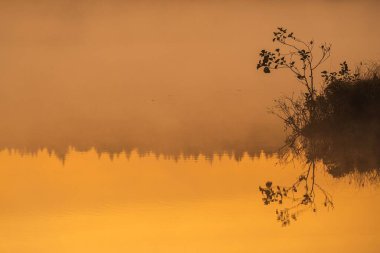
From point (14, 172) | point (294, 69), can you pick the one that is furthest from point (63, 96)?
point (294, 69)

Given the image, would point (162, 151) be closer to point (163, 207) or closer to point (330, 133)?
point (163, 207)

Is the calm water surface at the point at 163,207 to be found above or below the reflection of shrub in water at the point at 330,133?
below

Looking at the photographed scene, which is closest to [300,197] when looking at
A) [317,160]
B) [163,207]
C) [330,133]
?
[317,160]

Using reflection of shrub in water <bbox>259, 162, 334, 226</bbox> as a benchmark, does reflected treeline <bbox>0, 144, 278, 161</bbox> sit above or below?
above

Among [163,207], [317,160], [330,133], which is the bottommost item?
[163,207]

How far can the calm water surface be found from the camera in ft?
6.58

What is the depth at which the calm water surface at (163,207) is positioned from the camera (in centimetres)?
201

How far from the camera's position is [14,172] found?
2006mm

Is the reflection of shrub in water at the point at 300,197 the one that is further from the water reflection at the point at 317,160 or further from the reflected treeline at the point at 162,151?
the reflected treeline at the point at 162,151

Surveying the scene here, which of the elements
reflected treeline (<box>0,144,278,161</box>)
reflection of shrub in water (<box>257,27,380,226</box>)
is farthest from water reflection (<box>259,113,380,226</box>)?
reflected treeline (<box>0,144,278,161</box>)

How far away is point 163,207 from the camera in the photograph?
2.04 metres

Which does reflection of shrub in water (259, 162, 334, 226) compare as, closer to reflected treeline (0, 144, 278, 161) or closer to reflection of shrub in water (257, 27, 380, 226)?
reflection of shrub in water (257, 27, 380, 226)

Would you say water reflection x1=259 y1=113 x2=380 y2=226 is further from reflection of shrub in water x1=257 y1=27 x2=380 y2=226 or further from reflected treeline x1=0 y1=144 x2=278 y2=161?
reflected treeline x1=0 y1=144 x2=278 y2=161

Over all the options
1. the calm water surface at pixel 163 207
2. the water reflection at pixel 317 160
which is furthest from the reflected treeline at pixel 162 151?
the water reflection at pixel 317 160
